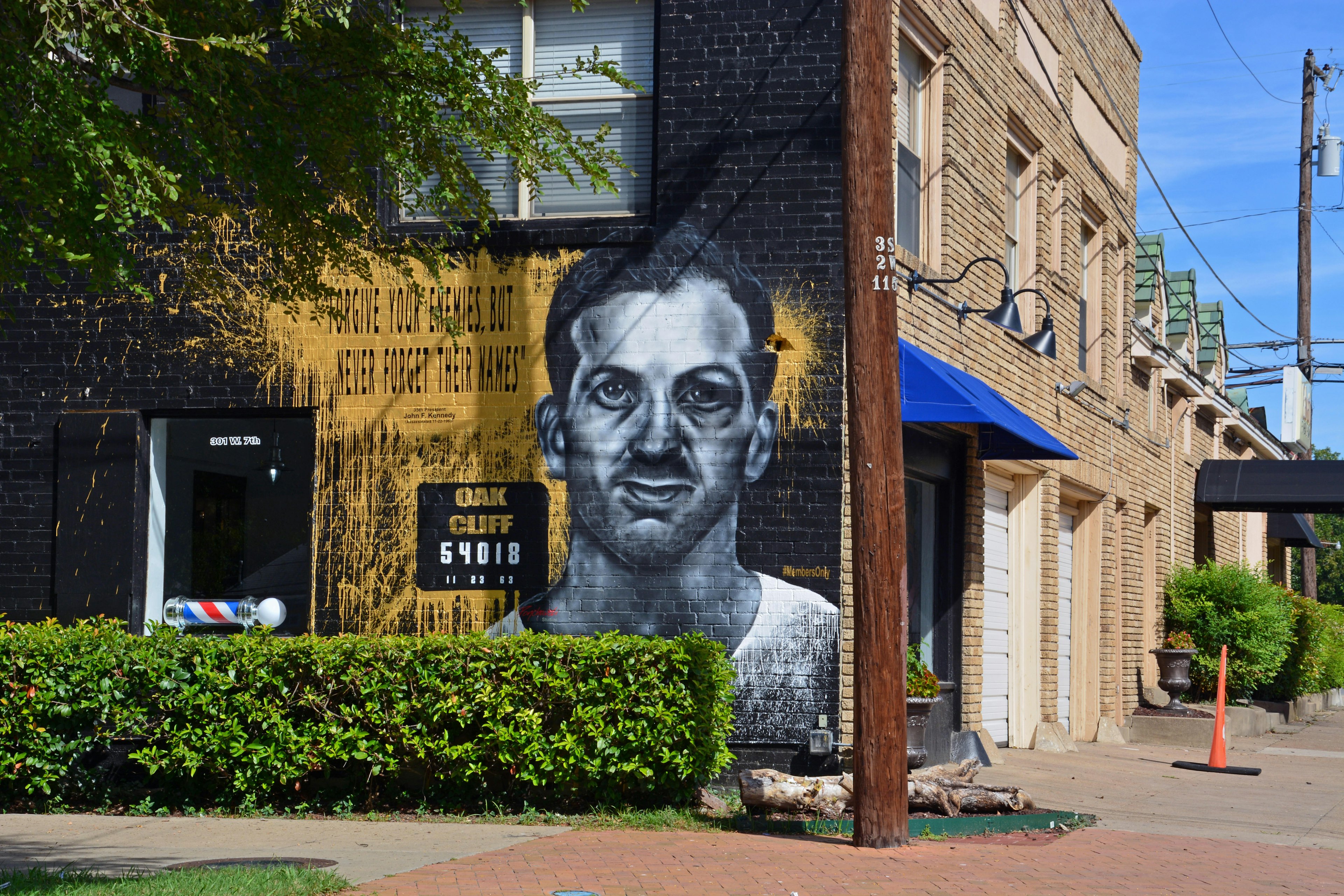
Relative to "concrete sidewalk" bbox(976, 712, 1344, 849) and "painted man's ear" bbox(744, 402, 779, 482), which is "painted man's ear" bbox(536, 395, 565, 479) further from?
"concrete sidewalk" bbox(976, 712, 1344, 849)

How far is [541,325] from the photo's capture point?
1120cm

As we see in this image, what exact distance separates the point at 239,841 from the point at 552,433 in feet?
13.0

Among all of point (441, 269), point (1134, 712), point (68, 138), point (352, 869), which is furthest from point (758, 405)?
point (1134, 712)

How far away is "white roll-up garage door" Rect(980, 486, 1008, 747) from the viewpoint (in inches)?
572

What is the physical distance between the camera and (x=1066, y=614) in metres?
17.3

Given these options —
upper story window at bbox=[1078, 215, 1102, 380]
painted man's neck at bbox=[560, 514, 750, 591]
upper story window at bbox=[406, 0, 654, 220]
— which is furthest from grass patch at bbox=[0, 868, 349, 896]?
upper story window at bbox=[1078, 215, 1102, 380]

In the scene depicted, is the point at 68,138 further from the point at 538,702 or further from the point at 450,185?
the point at 538,702

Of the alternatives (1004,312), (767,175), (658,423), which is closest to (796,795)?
(658,423)

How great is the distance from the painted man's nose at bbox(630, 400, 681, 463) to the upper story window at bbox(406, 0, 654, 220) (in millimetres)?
1689

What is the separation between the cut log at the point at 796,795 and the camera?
930 cm

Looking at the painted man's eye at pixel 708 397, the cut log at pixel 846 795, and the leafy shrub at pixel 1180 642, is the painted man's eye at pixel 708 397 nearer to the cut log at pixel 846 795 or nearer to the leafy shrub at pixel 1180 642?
the cut log at pixel 846 795

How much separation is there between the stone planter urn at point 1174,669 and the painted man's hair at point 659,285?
9786mm

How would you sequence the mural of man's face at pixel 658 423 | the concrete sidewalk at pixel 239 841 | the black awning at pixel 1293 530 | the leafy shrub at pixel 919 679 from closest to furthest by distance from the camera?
the concrete sidewalk at pixel 239 841 → the mural of man's face at pixel 658 423 → the leafy shrub at pixel 919 679 → the black awning at pixel 1293 530

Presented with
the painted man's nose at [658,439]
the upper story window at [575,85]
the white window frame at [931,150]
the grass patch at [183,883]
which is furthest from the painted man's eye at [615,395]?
the grass patch at [183,883]
